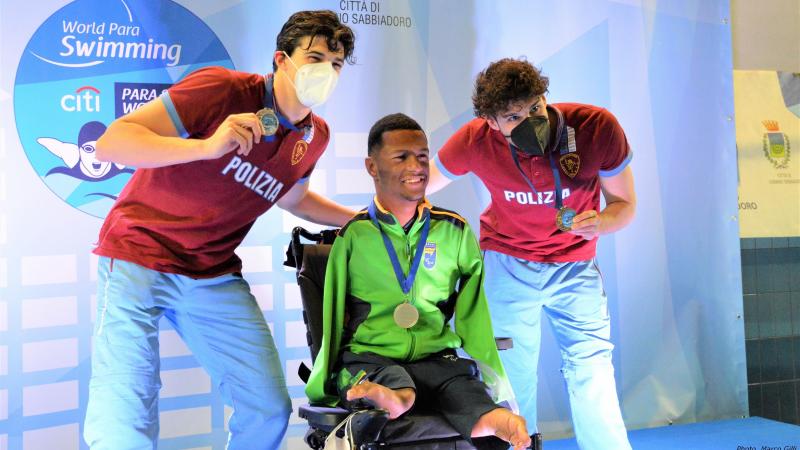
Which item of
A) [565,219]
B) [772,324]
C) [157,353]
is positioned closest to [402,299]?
[565,219]

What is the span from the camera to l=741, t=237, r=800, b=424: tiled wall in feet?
16.9

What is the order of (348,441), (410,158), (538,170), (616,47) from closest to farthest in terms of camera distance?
(348,441)
(410,158)
(538,170)
(616,47)

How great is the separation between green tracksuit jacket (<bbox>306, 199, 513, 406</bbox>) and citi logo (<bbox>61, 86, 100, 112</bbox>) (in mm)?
1544

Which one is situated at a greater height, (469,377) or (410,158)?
(410,158)

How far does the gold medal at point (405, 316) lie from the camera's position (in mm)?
2725

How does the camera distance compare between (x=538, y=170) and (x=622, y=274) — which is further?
(x=622, y=274)

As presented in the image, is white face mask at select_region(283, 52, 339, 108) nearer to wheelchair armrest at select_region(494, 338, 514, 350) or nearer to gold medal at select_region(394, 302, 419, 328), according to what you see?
gold medal at select_region(394, 302, 419, 328)

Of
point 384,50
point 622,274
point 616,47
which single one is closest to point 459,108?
point 384,50

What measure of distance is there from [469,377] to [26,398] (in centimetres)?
212

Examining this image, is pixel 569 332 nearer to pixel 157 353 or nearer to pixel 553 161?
pixel 553 161

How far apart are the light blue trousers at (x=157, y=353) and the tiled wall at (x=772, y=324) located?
3.58 metres

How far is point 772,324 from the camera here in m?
5.21

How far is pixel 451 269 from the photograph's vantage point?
2.91 m

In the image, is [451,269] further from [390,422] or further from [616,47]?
[616,47]
